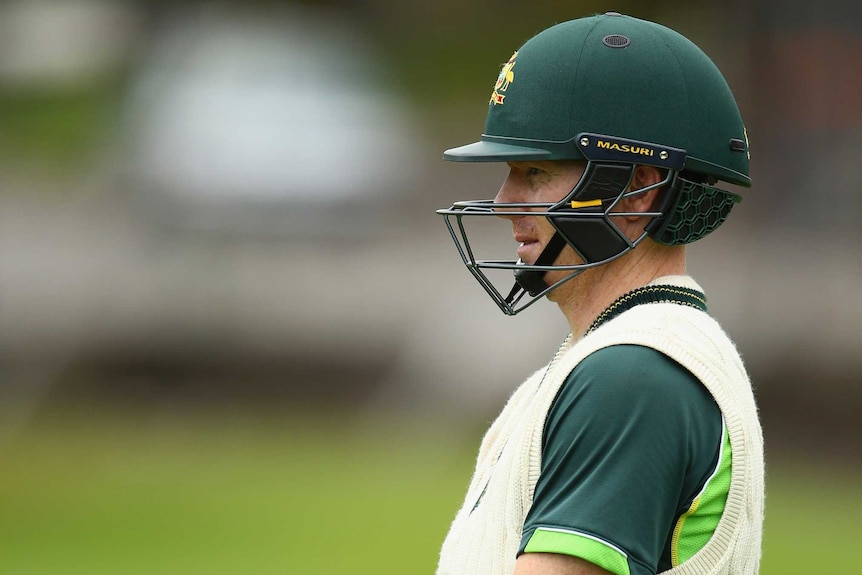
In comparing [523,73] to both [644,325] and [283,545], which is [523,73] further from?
[283,545]

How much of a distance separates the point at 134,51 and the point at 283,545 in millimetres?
5598

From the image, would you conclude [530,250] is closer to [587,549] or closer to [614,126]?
[614,126]

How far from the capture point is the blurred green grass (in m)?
5.96

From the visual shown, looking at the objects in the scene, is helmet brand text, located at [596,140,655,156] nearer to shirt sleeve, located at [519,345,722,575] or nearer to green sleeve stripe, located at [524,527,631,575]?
shirt sleeve, located at [519,345,722,575]

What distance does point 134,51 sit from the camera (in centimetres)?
1016

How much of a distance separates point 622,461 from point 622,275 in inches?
16.4

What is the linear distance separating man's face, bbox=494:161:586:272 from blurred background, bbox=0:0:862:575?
4.93m

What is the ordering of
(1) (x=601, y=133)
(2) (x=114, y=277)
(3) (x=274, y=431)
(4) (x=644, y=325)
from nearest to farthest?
(4) (x=644, y=325) → (1) (x=601, y=133) → (3) (x=274, y=431) → (2) (x=114, y=277)

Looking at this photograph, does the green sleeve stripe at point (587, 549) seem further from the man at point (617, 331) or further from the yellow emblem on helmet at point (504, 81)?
the yellow emblem on helmet at point (504, 81)

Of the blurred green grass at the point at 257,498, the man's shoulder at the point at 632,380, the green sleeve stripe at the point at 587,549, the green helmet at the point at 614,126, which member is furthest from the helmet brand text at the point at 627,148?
the blurred green grass at the point at 257,498

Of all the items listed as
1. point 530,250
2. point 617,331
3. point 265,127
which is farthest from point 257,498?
point 617,331

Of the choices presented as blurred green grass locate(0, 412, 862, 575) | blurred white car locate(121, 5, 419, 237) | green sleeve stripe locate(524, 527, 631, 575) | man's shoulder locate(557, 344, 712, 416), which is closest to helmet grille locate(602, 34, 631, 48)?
man's shoulder locate(557, 344, 712, 416)

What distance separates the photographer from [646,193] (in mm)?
1731

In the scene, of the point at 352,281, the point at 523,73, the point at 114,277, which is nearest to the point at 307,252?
the point at 352,281
